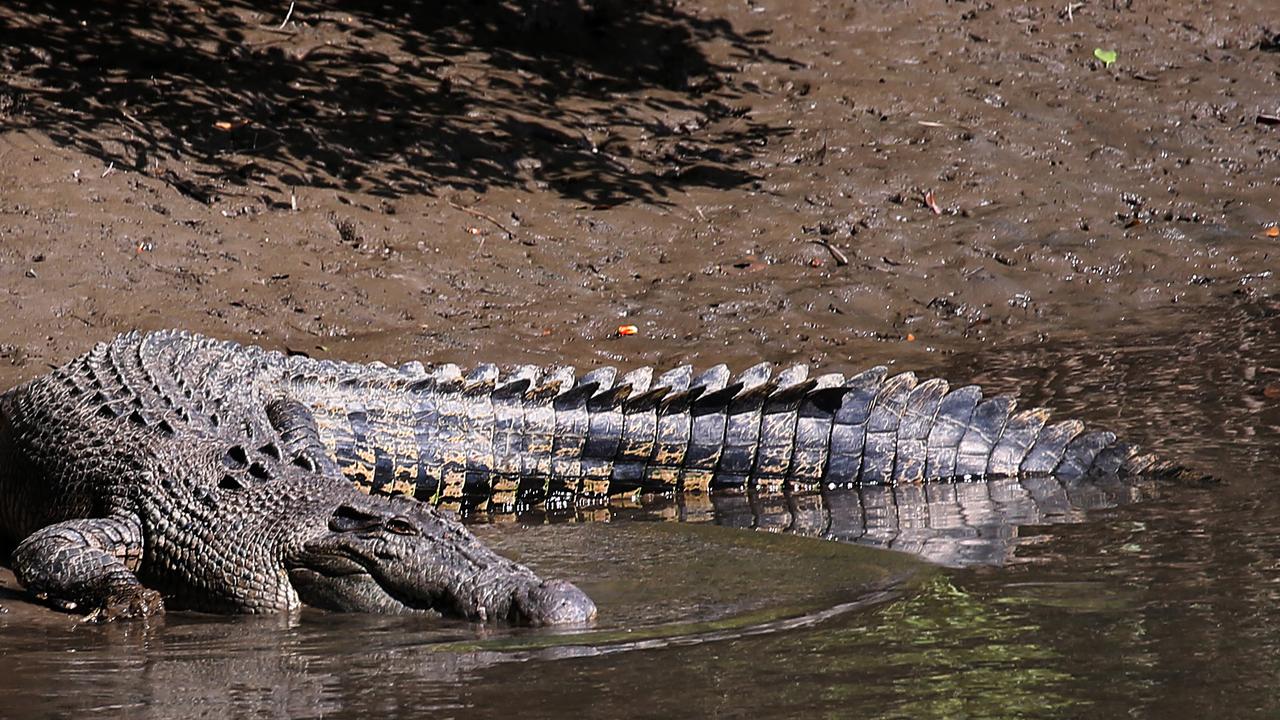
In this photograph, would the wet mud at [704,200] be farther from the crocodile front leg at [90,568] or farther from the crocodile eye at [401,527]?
the crocodile eye at [401,527]

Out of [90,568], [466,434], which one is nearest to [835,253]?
[466,434]

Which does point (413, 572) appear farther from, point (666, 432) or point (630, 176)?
point (630, 176)

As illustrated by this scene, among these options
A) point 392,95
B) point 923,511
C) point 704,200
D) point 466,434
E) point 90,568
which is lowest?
point 90,568

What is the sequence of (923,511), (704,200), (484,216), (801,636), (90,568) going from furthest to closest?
(704,200)
(484,216)
(923,511)
(90,568)
(801,636)

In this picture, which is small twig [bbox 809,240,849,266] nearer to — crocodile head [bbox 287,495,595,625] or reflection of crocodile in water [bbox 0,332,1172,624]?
reflection of crocodile in water [bbox 0,332,1172,624]

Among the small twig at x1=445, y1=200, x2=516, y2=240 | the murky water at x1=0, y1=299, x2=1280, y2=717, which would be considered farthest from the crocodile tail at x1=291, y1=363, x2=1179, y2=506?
the small twig at x1=445, y1=200, x2=516, y2=240

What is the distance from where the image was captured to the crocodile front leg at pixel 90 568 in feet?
16.9

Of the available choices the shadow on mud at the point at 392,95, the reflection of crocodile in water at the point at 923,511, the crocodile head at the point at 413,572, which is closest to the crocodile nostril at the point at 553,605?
the crocodile head at the point at 413,572

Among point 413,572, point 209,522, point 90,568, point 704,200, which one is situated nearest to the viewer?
point 413,572

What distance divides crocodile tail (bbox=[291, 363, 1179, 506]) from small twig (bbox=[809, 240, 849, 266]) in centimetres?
305

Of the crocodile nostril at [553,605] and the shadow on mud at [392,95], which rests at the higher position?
the shadow on mud at [392,95]

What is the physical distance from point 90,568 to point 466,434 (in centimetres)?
182

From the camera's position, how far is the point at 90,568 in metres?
5.17

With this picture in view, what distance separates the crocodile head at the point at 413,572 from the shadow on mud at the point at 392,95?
5.11 metres
